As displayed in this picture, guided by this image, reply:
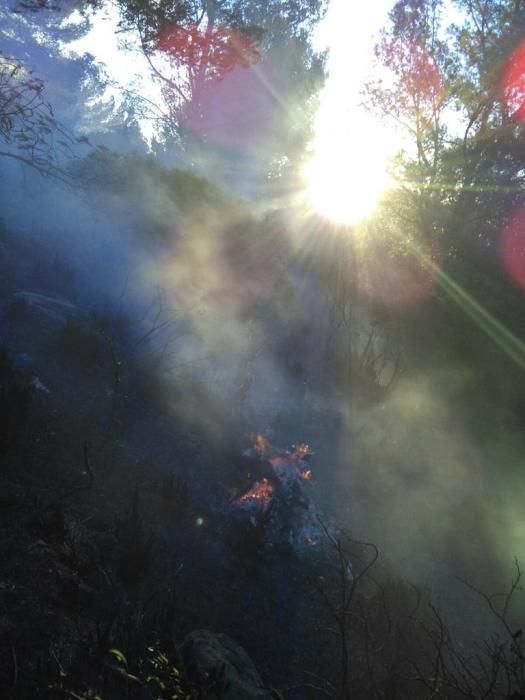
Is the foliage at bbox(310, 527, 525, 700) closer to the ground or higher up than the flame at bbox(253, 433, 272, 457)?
closer to the ground

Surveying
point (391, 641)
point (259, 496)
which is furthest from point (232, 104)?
point (391, 641)

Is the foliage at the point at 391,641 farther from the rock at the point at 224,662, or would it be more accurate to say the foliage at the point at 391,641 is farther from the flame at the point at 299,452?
the flame at the point at 299,452

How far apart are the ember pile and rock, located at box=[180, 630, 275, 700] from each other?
5.32 ft

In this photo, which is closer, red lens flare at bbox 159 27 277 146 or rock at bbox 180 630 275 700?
rock at bbox 180 630 275 700

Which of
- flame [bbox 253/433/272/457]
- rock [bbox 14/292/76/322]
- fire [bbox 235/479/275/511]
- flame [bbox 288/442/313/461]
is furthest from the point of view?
rock [bbox 14/292/76/322]

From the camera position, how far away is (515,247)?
412 inches

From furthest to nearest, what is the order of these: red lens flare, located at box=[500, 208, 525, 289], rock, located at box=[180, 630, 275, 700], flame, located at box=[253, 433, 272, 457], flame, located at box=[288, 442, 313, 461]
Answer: red lens flare, located at box=[500, 208, 525, 289] → flame, located at box=[288, 442, 313, 461] → flame, located at box=[253, 433, 272, 457] → rock, located at box=[180, 630, 275, 700]

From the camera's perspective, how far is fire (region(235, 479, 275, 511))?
209 inches

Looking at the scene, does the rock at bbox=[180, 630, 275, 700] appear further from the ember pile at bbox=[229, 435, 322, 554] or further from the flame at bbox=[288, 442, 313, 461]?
the flame at bbox=[288, 442, 313, 461]

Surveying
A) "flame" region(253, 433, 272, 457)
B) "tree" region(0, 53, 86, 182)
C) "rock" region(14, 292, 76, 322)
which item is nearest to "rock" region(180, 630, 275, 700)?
"flame" region(253, 433, 272, 457)

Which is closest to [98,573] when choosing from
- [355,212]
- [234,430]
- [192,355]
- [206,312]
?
[234,430]

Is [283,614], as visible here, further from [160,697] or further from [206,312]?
[206,312]

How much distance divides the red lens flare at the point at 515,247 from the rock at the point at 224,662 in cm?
962

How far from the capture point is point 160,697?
2326 millimetres
